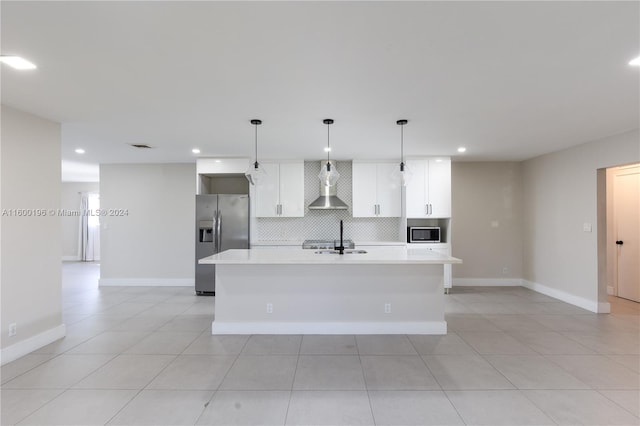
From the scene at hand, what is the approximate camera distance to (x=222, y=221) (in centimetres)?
561

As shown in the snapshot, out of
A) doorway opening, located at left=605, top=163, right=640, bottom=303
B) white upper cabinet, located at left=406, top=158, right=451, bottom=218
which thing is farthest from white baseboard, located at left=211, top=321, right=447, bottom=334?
doorway opening, located at left=605, top=163, right=640, bottom=303

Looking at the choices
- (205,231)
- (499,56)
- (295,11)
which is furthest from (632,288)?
(205,231)

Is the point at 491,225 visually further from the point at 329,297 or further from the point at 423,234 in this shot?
the point at 329,297

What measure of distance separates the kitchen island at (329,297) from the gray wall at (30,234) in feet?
5.71

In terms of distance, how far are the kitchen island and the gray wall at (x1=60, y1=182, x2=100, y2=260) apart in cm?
846

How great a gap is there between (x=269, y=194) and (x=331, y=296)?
2.63 m

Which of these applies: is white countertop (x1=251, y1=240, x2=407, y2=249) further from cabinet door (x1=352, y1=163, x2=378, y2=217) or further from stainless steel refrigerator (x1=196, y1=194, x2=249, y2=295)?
cabinet door (x1=352, y1=163, x2=378, y2=217)

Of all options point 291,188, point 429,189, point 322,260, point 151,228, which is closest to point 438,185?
point 429,189

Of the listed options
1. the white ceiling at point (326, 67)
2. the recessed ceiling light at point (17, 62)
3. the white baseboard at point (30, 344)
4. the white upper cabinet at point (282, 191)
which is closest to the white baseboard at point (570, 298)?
the white ceiling at point (326, 67)

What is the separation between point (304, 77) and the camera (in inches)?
94.3

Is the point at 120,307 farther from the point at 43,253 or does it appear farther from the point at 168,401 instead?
the point at 168,401

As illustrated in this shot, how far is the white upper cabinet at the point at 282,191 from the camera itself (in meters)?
5.72

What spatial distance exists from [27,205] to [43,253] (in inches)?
20.9

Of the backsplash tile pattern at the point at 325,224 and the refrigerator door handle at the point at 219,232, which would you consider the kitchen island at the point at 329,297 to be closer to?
the refrigerator door handle at the point at 219,232
